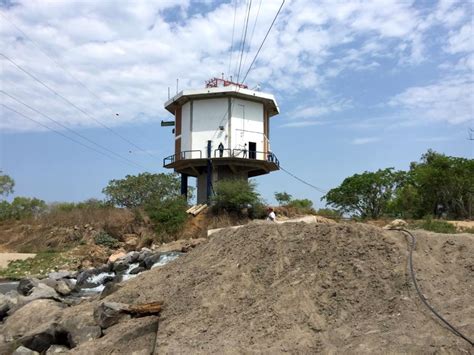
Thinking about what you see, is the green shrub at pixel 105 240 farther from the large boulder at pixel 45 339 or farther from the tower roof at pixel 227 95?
the large boulder at pixel 45 339

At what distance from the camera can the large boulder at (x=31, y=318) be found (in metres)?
12.0

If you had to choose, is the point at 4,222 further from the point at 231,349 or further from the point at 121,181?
the point at 231,349

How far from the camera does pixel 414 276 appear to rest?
A: 7785 mm

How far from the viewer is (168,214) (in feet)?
116

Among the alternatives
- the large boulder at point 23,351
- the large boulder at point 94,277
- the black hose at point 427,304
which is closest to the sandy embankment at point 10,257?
the large boulder at point 94,277

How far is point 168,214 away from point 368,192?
23553 millimetres

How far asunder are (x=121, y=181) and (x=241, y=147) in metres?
22.5

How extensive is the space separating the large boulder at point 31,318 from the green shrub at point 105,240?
21.8 m

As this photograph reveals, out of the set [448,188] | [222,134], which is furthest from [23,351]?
[448,188]

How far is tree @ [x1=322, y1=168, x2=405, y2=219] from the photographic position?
49469mm

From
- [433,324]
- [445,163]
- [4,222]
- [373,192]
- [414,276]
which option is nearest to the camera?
[433,324]

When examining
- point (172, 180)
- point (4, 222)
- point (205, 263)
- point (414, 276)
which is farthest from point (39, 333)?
point (172, 180)

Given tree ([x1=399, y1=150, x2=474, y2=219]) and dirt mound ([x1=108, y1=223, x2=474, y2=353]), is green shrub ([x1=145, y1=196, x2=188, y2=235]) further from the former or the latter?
dirt mound ([x1=108, y1=223, x2=474, y2=353])

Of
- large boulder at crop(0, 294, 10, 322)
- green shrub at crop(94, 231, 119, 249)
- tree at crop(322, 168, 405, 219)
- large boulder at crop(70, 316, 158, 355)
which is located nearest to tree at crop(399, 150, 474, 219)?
tree at crop(322, 168, 405, 219)
